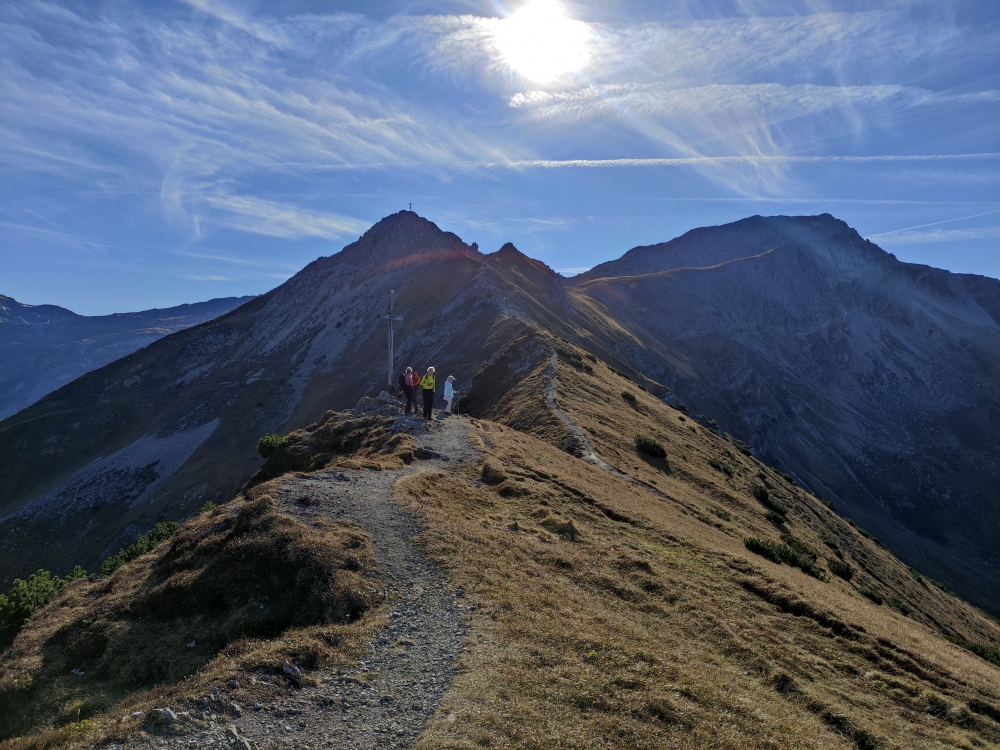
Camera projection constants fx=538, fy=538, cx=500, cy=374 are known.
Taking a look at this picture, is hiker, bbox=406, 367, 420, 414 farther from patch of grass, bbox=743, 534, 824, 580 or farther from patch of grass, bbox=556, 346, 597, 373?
patch of grass, bbox=556, 346, 597, 373

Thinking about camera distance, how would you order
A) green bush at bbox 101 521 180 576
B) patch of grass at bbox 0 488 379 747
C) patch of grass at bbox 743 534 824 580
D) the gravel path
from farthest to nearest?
patch of grass at bbox 743 534 824 580, green bush at bbox 101 521 180 576, patch of grass at bbox 0 488 379 747, the gravel path

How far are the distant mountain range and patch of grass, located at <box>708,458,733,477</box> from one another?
2074 centimetres

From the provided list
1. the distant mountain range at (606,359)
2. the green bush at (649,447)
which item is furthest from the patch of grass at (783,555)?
the distant mountain range at (606,359)

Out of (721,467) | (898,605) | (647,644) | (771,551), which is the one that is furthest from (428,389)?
(898,605)

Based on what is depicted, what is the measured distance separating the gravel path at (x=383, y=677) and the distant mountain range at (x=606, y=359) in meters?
31.5

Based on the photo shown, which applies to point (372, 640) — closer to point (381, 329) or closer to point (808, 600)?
point (808, 600)

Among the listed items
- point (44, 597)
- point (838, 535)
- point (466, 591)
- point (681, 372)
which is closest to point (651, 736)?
point (466, 591)

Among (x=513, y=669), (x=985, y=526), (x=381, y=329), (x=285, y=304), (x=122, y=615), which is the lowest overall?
(x=985, y=526)

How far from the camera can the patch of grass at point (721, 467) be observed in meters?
33.5

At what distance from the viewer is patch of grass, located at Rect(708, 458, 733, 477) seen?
33469 mm

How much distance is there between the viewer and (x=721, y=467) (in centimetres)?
3375

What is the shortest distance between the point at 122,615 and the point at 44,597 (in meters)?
6.22

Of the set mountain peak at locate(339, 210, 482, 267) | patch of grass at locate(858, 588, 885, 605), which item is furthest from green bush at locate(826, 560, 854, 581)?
mountain peak at locate(339, 210, 482, 267)

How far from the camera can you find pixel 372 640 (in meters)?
9.67
